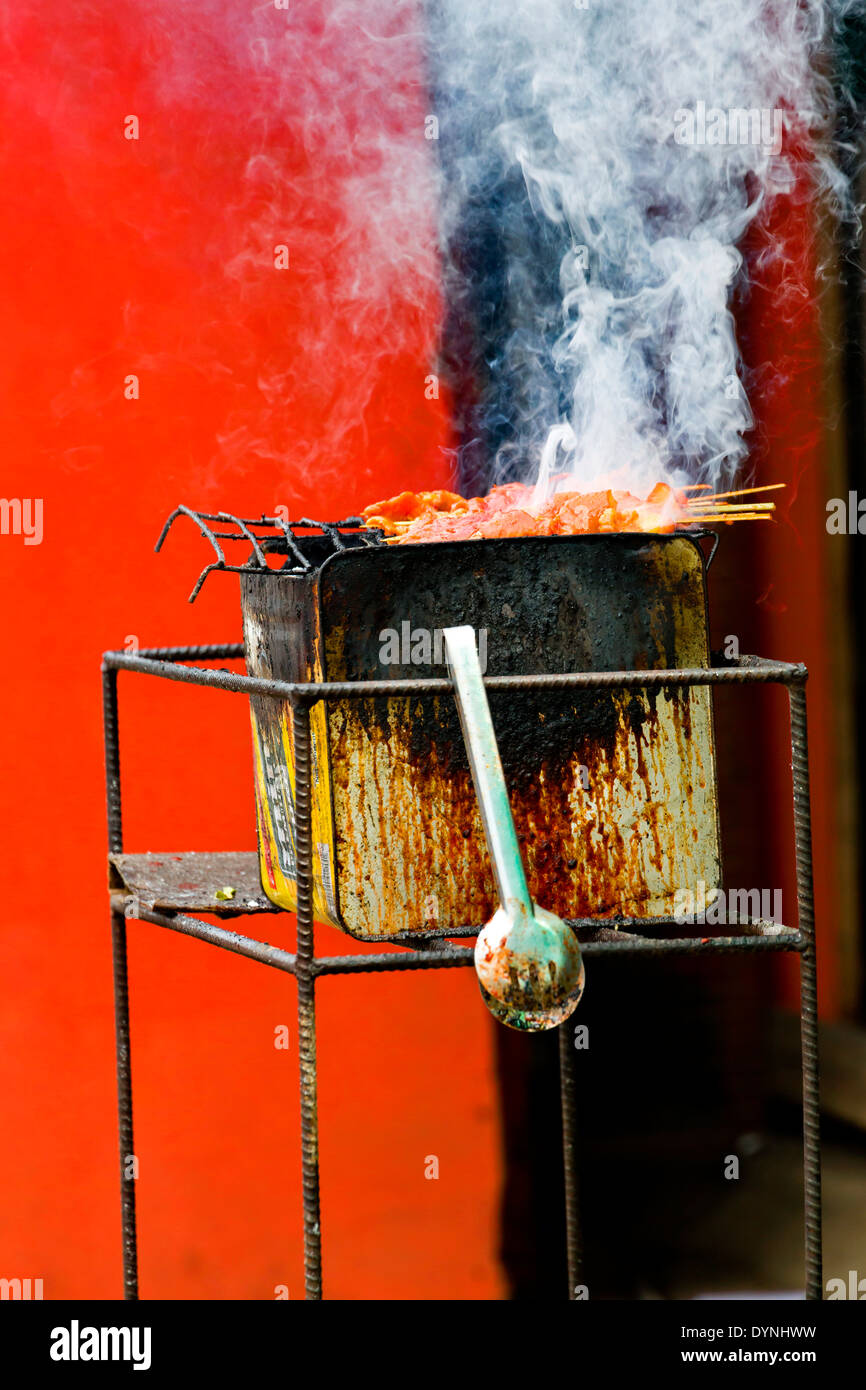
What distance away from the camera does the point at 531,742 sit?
108 inches

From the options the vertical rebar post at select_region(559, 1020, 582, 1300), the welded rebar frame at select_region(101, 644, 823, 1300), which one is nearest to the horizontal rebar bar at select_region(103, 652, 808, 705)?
the welded rebar frame at select_region(101, 644, 823, 1300)

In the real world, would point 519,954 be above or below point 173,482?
below

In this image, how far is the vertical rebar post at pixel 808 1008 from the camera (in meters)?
2.73

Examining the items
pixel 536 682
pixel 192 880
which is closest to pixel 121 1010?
pixel 192 880

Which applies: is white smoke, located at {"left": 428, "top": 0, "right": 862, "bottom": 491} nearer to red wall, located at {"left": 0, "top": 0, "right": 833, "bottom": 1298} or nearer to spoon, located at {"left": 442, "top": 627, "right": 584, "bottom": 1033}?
red wall, located at {"left": 0, "top": 0, "right": 833, "bottom": 1298}

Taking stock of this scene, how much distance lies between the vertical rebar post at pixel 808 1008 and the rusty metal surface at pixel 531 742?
169mm

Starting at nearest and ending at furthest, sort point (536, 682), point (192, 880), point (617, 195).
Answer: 1. point (536, 682)
2. point (192, 880)
3. point (617, 195)

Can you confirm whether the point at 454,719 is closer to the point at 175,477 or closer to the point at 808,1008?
the point at 808,1008

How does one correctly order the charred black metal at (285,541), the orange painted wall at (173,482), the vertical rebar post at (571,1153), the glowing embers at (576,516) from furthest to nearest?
1. the orange painted wall at (173,482)
2. the vertical rebar post at (571,1153)
3. the glowing embers at (576,516)
4. the charred black metal at (285,541)

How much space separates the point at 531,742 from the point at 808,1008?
66 cm

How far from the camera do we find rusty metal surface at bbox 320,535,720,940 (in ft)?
8.86

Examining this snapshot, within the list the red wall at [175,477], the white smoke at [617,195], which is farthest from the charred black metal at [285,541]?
the red wall at [175,477]

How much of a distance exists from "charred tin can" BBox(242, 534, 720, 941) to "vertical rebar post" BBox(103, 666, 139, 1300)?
2.38 feet

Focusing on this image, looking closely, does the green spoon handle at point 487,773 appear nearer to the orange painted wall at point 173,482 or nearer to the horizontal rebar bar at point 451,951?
the horizontal rebar bar at point 451,951
